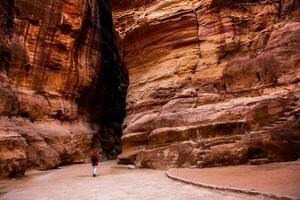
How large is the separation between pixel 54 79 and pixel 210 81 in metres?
15.7

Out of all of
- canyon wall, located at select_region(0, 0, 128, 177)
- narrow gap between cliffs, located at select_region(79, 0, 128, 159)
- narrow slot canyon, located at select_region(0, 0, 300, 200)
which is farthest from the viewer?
narrow gap between cliffs, located at select_region(79, 0, 128, 159)

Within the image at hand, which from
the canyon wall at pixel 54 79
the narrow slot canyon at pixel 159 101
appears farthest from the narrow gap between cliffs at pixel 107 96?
the narrow slot canyon at pixel 159 101

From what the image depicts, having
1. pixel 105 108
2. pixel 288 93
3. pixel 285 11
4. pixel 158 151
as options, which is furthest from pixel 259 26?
pixel 105 108

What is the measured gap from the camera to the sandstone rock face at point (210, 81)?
15414 mm

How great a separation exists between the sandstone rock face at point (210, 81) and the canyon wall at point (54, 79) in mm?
6339

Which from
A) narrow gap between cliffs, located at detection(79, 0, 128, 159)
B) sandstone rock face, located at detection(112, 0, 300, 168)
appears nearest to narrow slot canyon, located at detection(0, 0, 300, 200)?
sandstone rock face, located at detection(112, 0, 300, 168)

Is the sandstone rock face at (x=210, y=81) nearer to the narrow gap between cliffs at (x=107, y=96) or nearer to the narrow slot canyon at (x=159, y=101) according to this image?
the narrow slot canyon at (x=159, y=101)

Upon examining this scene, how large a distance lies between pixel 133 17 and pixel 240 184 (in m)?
18.0

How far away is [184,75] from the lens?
69.4 ft

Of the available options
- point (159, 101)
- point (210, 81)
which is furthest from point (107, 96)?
point (210, 81)

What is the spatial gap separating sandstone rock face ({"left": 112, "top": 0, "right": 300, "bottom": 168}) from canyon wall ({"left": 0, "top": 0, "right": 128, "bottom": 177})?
634 centimetres

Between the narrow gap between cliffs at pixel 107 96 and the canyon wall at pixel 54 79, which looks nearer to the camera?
the canyon wall at pixel 54 79

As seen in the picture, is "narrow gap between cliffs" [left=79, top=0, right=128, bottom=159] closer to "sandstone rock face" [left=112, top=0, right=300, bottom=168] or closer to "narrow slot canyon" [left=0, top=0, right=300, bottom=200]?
"narrow slot canyon" [left=0, top=0, right=300, bottom=200]

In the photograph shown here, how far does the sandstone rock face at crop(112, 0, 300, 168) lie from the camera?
15.4 metres
